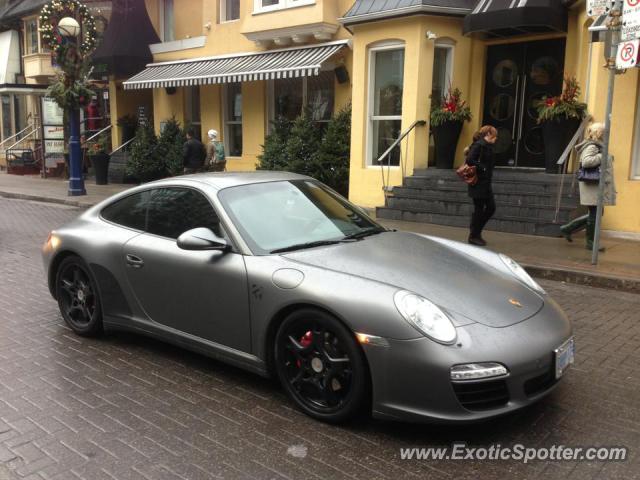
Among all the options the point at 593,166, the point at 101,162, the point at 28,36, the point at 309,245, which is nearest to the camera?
the point at 309,245

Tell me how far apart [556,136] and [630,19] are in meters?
3.75

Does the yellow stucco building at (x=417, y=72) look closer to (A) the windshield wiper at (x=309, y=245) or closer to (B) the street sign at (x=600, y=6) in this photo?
(B) the street sign at (x=600, y=6)

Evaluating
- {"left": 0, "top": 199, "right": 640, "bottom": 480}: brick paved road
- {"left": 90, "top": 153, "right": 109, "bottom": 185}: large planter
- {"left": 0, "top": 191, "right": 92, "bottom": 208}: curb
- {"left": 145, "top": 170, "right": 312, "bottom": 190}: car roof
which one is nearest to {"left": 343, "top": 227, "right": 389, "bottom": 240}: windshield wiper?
{"left": 145, "top": 170, "right": 312, "bottom": 190}: car roof

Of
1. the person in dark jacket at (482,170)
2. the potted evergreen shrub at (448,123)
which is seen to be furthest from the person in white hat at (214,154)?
the person in dark jacket at (482,170)

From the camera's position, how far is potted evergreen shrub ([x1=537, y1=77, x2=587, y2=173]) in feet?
33.8

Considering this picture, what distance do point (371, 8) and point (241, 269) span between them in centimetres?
1019

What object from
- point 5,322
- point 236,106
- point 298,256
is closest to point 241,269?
point 298,256

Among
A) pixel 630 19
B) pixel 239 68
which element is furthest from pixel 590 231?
pixel 239 68

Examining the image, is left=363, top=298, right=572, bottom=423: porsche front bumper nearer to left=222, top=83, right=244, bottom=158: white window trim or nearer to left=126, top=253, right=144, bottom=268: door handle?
left=126, top=253, right=144, bottom=268: door handle

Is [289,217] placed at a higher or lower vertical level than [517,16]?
lower

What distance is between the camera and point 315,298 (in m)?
3.36

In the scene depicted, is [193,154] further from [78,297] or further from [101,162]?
[78,297]

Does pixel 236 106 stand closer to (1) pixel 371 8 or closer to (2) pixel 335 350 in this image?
(1) pixel 371 8

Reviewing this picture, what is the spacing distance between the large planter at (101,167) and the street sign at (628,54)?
16.5 metres
